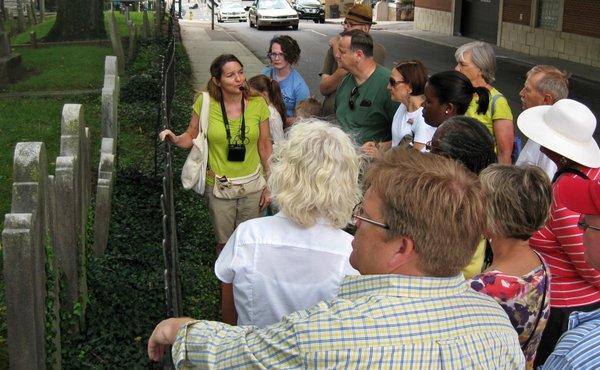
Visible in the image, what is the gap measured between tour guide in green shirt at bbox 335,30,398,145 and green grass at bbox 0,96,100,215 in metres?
3.78

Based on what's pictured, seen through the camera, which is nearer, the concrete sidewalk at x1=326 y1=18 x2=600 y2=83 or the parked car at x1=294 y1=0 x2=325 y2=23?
the concrete sidewalk at x1=326 y1=18 x2=600 y2=83

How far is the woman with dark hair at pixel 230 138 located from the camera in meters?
5.13

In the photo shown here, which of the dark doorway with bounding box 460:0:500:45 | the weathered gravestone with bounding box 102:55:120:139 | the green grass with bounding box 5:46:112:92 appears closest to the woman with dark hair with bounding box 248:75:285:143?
the weathered gravestone with bounding box 102:55:120:139

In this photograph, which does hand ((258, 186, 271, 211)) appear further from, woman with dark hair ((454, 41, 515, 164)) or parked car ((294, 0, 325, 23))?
parked car ((294, 0, 325, 23))

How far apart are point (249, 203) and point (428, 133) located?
1257mm

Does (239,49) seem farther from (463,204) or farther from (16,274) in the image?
(463,204)

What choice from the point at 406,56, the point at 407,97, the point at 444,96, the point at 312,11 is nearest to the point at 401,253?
the point at 444,96

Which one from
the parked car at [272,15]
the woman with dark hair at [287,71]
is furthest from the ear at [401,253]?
the parked car at [272,15]

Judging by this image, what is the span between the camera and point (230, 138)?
16.8ft

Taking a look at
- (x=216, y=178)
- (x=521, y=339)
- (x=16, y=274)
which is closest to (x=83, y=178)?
(x=216, y=178)

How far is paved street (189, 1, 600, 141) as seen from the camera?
1694cm

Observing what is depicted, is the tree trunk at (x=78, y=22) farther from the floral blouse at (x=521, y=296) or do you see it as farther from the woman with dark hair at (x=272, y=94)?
the floral blouse at (x=521, y=296)

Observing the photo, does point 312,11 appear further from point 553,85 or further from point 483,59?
point 553,85

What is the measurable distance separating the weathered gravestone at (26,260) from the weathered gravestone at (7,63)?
36.2 feet
